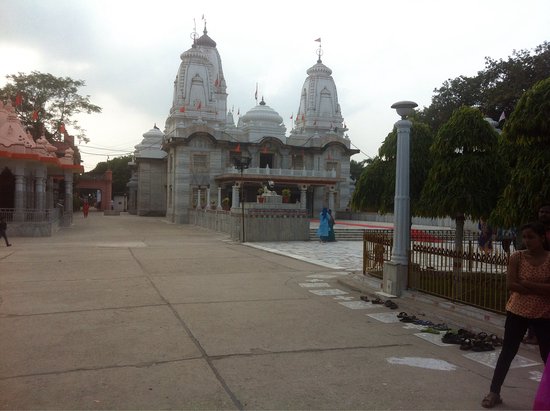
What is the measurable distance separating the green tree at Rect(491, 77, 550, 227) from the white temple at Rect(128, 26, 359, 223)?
25.5 m

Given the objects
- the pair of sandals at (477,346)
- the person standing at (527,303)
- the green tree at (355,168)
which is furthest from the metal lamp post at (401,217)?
the green tree at (355,168)

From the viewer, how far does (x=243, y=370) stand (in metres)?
4.72

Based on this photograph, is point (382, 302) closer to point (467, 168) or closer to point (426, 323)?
point (426, 323)

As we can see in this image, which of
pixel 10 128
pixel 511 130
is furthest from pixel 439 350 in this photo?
pixel 10 128

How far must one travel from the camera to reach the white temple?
3848 centimetres

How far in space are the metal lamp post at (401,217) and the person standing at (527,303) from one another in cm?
415

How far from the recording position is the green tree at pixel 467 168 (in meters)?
8.20

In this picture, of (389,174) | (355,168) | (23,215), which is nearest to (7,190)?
(23,215)

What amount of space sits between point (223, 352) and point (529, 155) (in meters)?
4.47

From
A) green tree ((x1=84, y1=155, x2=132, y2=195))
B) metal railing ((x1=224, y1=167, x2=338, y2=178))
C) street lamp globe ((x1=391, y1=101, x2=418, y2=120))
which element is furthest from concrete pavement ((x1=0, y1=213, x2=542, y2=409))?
green tree ((x1=84, y1=155, x2=132, y2=195))

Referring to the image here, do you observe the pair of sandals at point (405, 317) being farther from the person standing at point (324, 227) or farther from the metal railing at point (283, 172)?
the metal railing at point (283, 172)

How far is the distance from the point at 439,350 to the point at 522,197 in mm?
2177

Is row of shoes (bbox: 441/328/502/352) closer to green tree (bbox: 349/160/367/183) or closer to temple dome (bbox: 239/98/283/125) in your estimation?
temple dome (bbox: 239/98/283/125)

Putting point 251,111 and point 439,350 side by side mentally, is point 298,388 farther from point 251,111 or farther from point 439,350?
point 251,111
